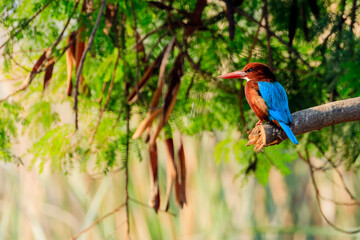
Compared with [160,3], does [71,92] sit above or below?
below

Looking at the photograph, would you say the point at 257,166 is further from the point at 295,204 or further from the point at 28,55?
the point at 295,204

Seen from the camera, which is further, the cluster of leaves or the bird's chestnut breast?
the cluster of leaves

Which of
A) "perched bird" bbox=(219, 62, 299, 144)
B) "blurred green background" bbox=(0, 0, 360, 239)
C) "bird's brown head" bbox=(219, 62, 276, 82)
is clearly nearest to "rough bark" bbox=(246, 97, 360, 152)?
"perched bird" bbox=(219, 62, 299, 144)

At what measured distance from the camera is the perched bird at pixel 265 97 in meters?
1.37

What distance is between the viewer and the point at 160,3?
2016 millimetres

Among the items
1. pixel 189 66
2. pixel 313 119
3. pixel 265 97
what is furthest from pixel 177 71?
pixel 313 119

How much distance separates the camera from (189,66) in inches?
85.7

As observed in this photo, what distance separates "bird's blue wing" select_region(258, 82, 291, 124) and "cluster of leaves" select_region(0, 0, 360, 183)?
40 cm

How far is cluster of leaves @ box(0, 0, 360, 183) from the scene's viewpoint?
1953 mm

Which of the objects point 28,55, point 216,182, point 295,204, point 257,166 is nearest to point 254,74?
point 257,166

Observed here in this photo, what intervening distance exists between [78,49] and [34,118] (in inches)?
13.7

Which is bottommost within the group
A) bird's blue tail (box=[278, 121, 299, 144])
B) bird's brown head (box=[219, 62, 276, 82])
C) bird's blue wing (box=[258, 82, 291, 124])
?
bird's blue tail (box=[278, 121, 299, 144])

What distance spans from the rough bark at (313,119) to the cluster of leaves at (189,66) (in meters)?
0.45

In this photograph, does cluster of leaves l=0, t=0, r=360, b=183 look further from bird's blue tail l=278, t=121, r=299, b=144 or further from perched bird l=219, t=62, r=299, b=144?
bird's blue tail l=278, t=121, r=299, b=144
